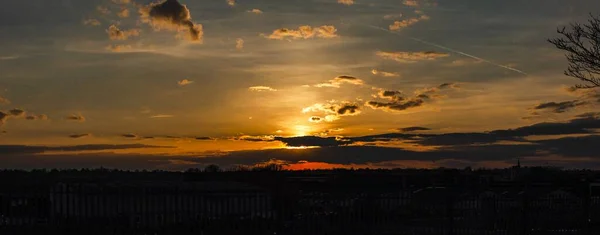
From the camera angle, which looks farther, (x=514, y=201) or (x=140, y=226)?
(x=514, y=201)

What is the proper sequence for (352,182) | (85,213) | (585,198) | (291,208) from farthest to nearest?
1. (352,182)
2. (585,198)
3. (291,208)
4. (85,213)

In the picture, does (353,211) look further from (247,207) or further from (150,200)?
(150,200)

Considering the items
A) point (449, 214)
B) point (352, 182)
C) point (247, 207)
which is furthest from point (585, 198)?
point (352, 182)

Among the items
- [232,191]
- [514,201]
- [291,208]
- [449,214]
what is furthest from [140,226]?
[514,201]

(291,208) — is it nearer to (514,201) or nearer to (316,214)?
(316,214)

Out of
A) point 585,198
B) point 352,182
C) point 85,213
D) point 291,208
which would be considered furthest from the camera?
point 352,182

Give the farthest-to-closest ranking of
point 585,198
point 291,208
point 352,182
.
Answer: point 352,182 < point 585,198 < point 291,208

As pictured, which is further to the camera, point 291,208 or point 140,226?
point 291,208
